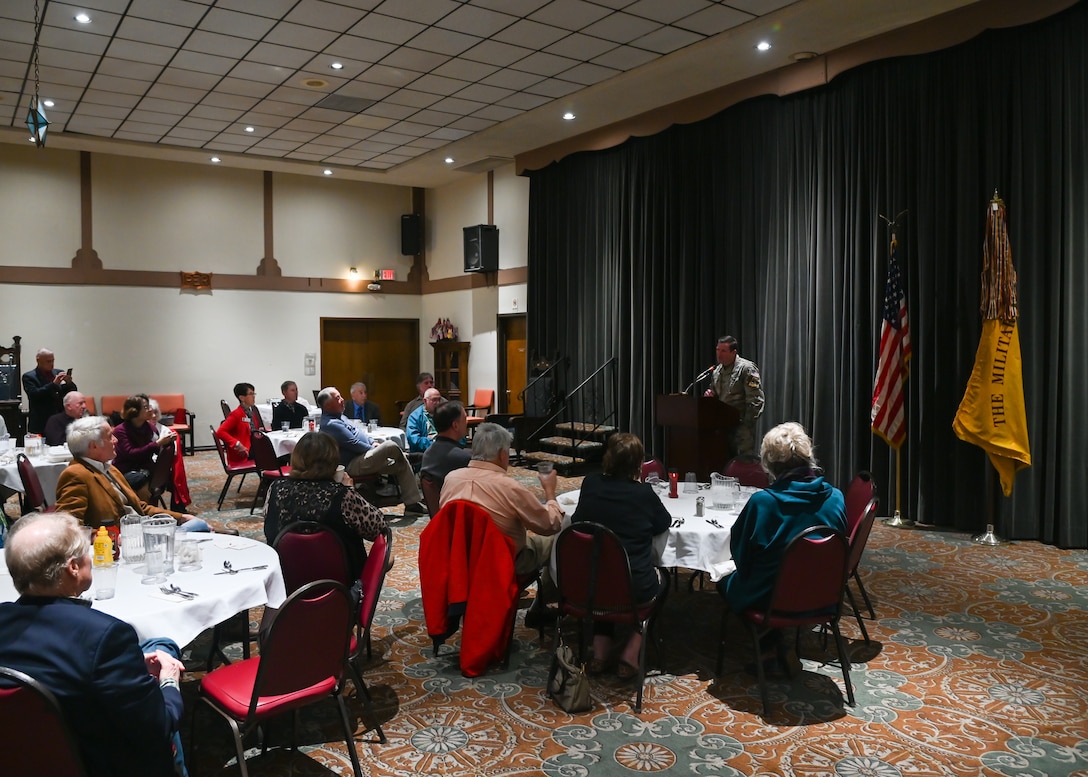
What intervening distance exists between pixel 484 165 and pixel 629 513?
421 inches

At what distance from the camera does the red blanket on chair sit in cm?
408

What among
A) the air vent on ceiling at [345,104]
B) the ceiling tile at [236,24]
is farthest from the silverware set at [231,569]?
the air vent on ceiling at [345,104]

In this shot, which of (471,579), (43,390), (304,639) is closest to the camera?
(304,639)

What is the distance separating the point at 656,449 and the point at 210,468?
610cm

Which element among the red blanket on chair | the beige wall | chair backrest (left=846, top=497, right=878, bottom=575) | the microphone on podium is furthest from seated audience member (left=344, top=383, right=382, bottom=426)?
chair backrest (left=846, top=497, right=878, bottom=575)

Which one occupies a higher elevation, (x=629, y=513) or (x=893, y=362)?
(x=893, y=362)

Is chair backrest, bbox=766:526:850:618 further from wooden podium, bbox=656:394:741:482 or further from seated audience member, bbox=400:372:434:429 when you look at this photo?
seated audience member, bbox=400:372:434:429

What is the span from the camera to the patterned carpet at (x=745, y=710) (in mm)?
3293

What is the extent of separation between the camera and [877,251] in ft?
25.7

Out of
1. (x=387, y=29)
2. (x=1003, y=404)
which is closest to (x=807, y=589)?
(x=1003, y=404)

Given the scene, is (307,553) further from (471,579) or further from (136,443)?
(136,443)

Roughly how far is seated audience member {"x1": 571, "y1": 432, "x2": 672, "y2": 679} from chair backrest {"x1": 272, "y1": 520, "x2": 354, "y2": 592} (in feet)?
3.75

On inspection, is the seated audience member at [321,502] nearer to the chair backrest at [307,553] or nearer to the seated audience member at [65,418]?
the chair backrest at [307,553]

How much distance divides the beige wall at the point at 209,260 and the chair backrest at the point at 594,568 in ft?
32.6
